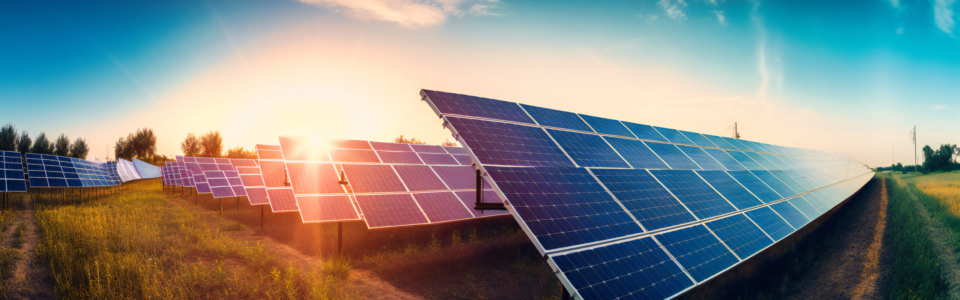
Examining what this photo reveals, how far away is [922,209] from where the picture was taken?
Result: 71.9 ft

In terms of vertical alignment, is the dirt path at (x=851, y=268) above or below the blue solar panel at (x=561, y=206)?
below

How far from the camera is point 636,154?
34.6 ft

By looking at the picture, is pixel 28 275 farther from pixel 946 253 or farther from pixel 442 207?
pixel 946 253

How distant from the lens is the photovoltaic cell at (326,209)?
11.8 m

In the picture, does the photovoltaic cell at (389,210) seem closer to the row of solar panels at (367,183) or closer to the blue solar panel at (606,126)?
the row of solar panels at (367,183)

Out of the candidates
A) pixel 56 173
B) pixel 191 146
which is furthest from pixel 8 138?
pixel 56 173

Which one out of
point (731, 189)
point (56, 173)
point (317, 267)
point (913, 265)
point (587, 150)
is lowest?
point (317, 267)

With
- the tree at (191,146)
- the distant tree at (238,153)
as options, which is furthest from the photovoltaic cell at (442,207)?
the tree at (191,146)

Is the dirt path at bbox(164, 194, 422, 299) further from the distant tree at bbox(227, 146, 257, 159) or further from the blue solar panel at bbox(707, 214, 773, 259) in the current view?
the distant tree at bbox(227, 146, 257, 159)

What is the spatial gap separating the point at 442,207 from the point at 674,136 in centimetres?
1024

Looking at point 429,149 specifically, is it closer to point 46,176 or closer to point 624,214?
point 624,214

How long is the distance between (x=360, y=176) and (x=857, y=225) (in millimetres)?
22014

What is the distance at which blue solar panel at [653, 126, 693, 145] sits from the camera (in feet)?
49.8

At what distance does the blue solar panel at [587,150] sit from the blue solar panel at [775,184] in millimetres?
8357
